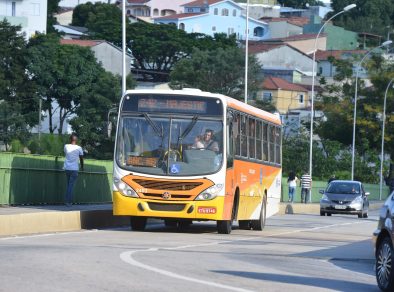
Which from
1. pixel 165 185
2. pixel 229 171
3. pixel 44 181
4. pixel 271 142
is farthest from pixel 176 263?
pixel 271 142

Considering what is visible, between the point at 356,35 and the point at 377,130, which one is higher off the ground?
the point at 356,35

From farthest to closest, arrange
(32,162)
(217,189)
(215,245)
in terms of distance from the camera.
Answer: (32,162) → (217,189) → (215,245)

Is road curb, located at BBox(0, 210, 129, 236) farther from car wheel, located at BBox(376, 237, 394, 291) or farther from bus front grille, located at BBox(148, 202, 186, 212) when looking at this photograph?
car wheel, located at BBox(376, 237, 394, 291)

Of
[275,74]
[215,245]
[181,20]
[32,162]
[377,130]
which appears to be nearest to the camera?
[215,245]

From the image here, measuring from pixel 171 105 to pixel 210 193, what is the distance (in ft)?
6.90

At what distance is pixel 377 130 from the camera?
101188mm

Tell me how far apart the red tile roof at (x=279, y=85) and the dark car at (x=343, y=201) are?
7401 cm

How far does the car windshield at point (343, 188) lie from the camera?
5209 centimetres

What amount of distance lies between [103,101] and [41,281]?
241 ft

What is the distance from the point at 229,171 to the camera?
2662 centimetres

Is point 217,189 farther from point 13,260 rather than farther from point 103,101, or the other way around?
point 103,101

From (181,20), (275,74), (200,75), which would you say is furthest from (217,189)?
(181,20)

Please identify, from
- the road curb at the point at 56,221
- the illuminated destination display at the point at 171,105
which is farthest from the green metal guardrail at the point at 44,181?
the illuminated destination display at the point at 171,105

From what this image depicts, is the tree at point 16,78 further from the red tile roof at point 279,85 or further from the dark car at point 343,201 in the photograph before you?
the red tile roof at point 279,85
